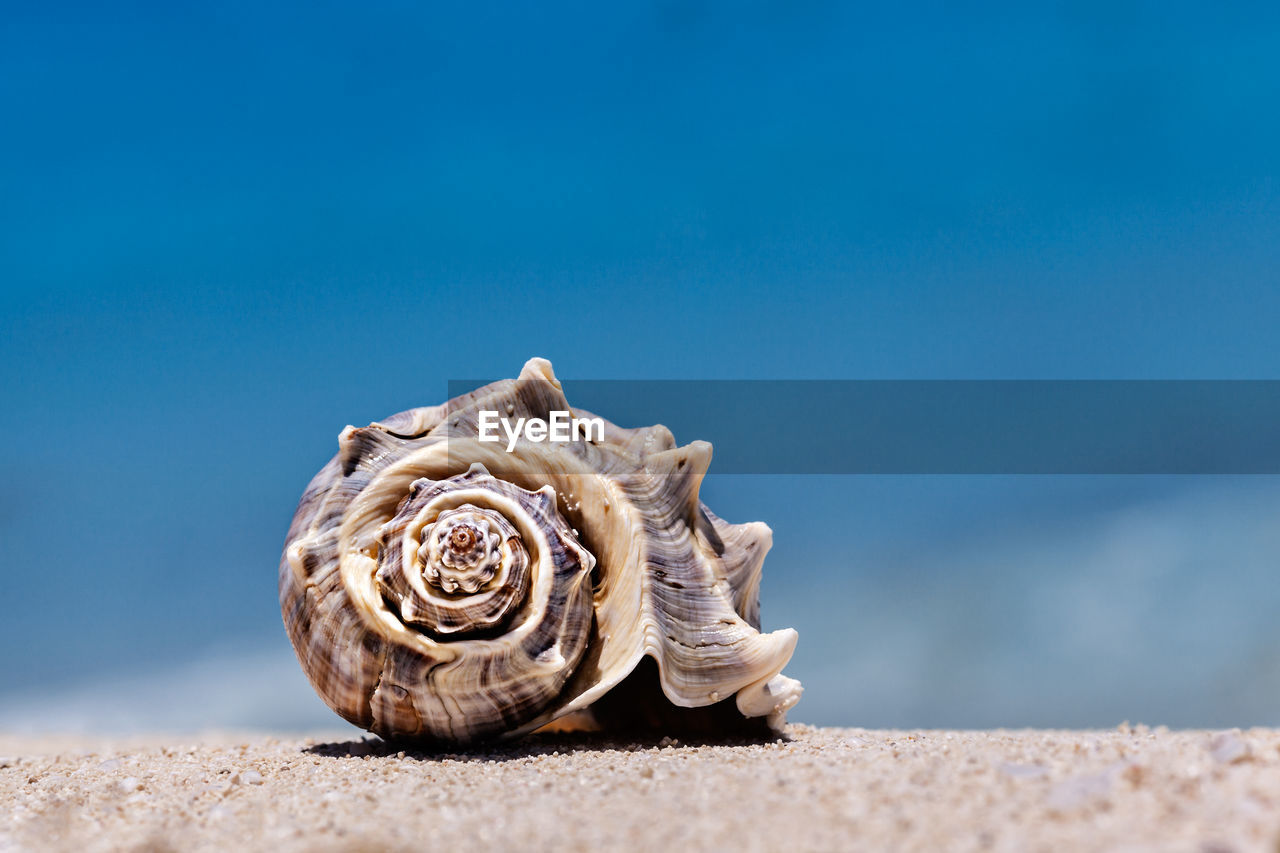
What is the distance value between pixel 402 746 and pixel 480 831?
2573 millimetres

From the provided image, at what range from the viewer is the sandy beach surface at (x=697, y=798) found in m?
2.48

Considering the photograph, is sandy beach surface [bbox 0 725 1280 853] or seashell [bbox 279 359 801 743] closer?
sandy beach surface [bbox 0 725 1280 853]

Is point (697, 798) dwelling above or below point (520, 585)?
below

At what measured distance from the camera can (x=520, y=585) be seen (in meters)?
5.09

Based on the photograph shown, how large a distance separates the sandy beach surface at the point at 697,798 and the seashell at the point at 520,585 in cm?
31

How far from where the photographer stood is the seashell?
4992mm

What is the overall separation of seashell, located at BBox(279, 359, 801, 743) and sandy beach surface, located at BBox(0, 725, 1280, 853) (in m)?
0.31

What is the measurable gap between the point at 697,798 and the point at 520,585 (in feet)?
7.11

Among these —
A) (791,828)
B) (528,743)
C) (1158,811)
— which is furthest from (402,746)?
(1158,811)

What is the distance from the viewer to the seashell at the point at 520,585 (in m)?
4.99

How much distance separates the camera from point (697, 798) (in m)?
3.14

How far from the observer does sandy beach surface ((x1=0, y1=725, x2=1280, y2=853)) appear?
8.14 ft

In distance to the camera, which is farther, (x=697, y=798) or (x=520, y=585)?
(x=520, y=585)

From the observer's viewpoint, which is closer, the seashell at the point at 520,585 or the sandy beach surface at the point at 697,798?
the sandy beach surface at the point at 697,798
